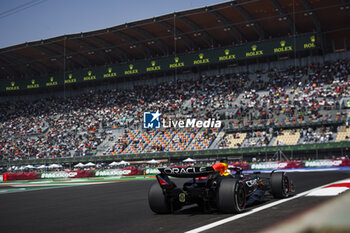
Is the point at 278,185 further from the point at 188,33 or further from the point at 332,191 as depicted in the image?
the point at 188,33

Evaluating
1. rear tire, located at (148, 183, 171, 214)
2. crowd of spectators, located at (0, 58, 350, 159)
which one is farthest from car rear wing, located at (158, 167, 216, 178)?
crowd of spectators, located at (0, 58, 350, 159)

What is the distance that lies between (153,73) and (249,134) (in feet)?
70.2

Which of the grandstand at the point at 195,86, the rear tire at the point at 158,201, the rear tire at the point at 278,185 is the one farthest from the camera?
the grandstand at the point at 195,86

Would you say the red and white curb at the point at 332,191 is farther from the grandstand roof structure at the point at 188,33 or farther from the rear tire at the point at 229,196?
the grandstand roof structure at the point at 188,33

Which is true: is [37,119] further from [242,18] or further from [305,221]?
[305,221]

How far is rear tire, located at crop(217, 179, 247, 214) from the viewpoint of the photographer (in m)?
8.21

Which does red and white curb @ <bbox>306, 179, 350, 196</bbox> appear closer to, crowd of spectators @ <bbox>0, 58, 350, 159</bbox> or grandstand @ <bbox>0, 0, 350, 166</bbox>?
grandstand @ <bbox>0, 0, 350, 166</bbox>

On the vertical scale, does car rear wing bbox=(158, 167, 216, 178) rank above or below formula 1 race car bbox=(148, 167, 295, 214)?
above

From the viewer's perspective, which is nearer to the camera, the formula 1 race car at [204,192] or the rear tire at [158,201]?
the formula 1 race car at [204,192]

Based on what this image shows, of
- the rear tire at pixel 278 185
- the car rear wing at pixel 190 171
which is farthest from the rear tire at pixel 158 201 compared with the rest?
the rear tire at pixel 278 185

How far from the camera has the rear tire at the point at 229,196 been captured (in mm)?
8211

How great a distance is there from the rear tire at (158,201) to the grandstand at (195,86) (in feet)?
90.7

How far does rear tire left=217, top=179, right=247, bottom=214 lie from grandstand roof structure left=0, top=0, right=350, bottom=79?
36.4m

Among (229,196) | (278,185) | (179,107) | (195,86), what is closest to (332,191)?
(278,185)
